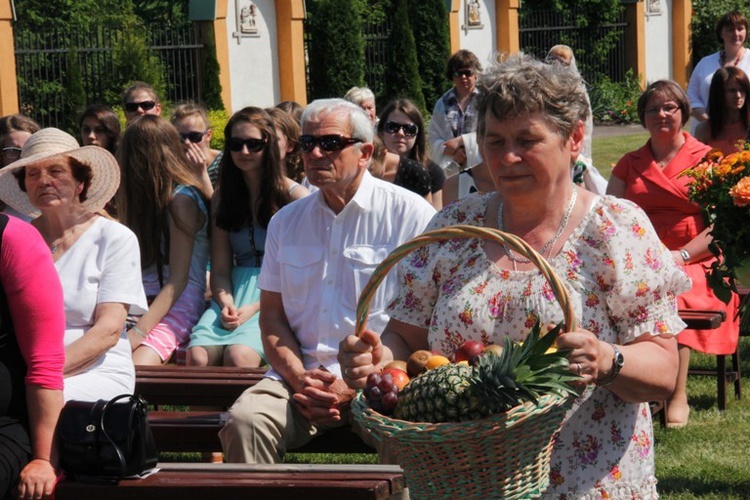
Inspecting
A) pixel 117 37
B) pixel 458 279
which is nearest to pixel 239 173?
pixel 458 279

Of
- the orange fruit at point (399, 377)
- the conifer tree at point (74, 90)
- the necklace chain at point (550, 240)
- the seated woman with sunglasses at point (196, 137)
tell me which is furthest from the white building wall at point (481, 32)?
the orange fruit at point (399, 377)

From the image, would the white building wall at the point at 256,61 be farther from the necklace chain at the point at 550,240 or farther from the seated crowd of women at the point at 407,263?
the necklace chain at the point at 550,240

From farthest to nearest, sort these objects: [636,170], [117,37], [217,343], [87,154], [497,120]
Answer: [117,37]
[636,170]
[217,343]
[87,154]
[497,120]

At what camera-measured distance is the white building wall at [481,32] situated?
96.7 ft

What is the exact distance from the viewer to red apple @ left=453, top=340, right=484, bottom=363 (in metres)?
3.17

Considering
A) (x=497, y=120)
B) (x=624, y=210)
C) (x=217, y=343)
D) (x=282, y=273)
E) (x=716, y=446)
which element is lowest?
(x=716, y=446)

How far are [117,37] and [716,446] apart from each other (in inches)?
748

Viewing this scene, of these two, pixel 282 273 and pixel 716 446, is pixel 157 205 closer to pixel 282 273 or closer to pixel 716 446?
pixel 282 273

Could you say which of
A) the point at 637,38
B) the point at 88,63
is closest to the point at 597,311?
the point at 88,63

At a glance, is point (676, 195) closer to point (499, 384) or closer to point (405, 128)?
point (405, 128)

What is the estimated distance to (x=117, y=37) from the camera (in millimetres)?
23656

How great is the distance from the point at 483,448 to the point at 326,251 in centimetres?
251

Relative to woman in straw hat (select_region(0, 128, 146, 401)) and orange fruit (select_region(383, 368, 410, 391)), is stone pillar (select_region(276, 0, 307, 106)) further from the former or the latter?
orange fruit (select_region(383, 368, 410, 391))

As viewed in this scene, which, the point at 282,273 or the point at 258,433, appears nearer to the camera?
the point at 258,433
